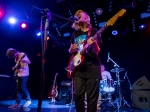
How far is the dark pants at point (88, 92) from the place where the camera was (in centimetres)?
261

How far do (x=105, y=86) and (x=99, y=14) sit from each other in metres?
3.43

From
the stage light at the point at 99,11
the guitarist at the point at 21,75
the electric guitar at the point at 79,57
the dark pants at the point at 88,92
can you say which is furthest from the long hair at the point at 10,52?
the dark pants at the point at 88,92

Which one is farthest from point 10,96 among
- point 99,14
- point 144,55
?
point 144,55

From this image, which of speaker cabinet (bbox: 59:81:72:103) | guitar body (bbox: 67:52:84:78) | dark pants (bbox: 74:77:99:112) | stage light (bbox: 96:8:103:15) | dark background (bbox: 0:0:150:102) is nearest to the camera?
dark pants (bbox: 74:77:99:112)

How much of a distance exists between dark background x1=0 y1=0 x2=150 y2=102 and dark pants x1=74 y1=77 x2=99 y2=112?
4.73m

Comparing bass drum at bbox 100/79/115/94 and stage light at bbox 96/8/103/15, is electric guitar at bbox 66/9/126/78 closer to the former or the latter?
bass drum at bbox 100/79/115/94

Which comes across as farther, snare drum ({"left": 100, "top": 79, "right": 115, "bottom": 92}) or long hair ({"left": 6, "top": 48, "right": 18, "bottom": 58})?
snare drum ({"left": 100, "top": 79, "right": 115, "bottom": 92})

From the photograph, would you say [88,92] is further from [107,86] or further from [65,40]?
[65,40]

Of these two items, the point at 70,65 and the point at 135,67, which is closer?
the point at 70,65

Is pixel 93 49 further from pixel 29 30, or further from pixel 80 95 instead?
pixel 29 30

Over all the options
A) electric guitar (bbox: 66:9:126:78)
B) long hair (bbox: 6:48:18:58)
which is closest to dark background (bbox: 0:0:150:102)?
long hair (bbox: 6:48:18:58)

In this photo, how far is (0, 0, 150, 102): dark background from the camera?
7.70m

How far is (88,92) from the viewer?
2684 millimetres

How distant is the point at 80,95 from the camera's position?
271 cm
